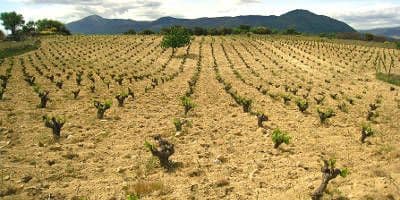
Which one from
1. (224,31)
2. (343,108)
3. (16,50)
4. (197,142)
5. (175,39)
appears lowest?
(197,142)

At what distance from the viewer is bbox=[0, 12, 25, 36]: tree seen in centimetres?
13412

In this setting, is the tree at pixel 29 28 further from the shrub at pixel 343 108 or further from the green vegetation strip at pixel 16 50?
the shrub at pixel 343 108

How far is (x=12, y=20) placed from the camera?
135 meters

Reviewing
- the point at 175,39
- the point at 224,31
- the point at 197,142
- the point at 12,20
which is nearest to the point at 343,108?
the point at 197,142

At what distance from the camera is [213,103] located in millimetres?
29266

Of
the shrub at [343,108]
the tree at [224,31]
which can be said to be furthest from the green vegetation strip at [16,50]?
the tree at [224,31]

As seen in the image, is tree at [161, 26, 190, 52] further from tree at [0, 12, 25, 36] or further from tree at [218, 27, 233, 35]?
tree at [0, 12, 25, 36]

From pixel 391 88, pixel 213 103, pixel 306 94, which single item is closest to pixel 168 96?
pixel 213 103

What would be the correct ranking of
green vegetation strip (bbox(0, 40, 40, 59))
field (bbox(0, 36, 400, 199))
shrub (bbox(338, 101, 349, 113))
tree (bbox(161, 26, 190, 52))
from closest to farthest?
1. field (bbox(0, 36, 400, 199))
2. shrub (bbox(338, 101, 349, 113))
3. green vegetation strip (bbox(0, 40, 40, 59))
4. tree (bbox(161, 26, 190, 52))

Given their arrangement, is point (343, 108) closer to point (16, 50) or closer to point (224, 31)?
point (16, 50)

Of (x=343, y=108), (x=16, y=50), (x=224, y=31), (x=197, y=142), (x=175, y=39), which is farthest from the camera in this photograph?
(x=224, y=31)

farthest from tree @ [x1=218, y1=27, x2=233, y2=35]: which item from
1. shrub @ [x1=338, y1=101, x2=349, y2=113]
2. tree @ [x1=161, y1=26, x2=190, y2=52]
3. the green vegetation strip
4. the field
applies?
shrub @ [x1=338, y1=101, x2=349, y2=113]

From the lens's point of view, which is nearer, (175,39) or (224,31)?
(175,39)

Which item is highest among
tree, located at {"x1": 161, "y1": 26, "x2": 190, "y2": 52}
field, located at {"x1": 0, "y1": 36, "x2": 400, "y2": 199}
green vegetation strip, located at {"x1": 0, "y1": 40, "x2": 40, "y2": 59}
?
tree, located at {"x1": 161, "y1": 26, "x2": 190, "y2": 52}
